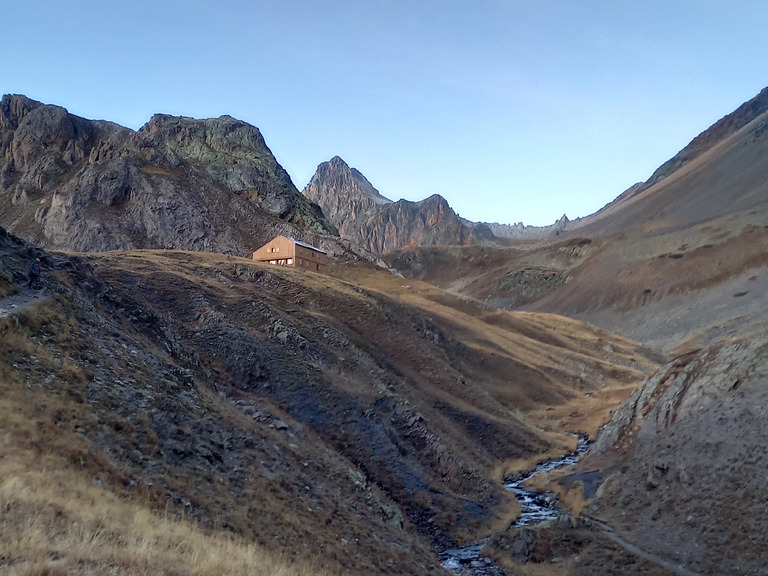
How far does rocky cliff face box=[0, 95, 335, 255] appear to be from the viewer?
285 feet

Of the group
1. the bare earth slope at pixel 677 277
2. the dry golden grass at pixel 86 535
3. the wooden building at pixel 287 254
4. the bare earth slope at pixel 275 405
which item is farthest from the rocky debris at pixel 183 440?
the bare earth slope at pixel 677 277

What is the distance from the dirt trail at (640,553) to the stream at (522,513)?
12.0 feet

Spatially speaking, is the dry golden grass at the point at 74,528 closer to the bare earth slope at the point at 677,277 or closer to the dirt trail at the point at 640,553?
the dirt trail at the point at 640,553

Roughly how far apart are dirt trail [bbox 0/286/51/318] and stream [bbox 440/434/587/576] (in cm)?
1910

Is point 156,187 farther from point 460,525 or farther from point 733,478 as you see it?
point 733,478

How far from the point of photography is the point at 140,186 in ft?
300

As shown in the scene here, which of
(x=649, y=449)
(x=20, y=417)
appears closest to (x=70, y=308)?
(x=20, y=417)

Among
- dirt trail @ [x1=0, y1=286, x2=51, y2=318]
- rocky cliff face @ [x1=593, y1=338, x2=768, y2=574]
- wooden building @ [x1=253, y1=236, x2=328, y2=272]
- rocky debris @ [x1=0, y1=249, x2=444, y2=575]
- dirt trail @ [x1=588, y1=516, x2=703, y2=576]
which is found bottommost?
dirt trail @ [x1=588, y1=516, x2=703, y2=576]

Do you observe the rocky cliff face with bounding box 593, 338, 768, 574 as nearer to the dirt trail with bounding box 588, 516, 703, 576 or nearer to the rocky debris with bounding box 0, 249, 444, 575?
the dirt trail with bounding box 588, 516, 703, 576

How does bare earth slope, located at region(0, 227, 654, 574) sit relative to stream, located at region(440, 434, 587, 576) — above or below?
above

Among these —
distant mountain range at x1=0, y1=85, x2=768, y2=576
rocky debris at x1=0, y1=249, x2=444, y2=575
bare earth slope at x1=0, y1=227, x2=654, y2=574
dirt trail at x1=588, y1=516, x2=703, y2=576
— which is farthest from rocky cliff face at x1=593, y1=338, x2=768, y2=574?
rocky debris at x1=0, y1=249, x2=444, y2=575

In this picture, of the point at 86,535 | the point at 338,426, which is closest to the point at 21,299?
the point at 86,535

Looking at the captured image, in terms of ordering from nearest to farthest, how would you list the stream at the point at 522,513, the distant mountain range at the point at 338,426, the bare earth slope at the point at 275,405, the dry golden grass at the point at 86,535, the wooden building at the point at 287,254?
the dry golden grass at the point at 86,535 → the distant mountain range at the point at 338,426 → the bare earth slope at the point at 275,405 → the stream at the point at 522,513 → the wooden building at the point at 287,254

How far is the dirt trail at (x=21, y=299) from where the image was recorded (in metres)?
18.4
